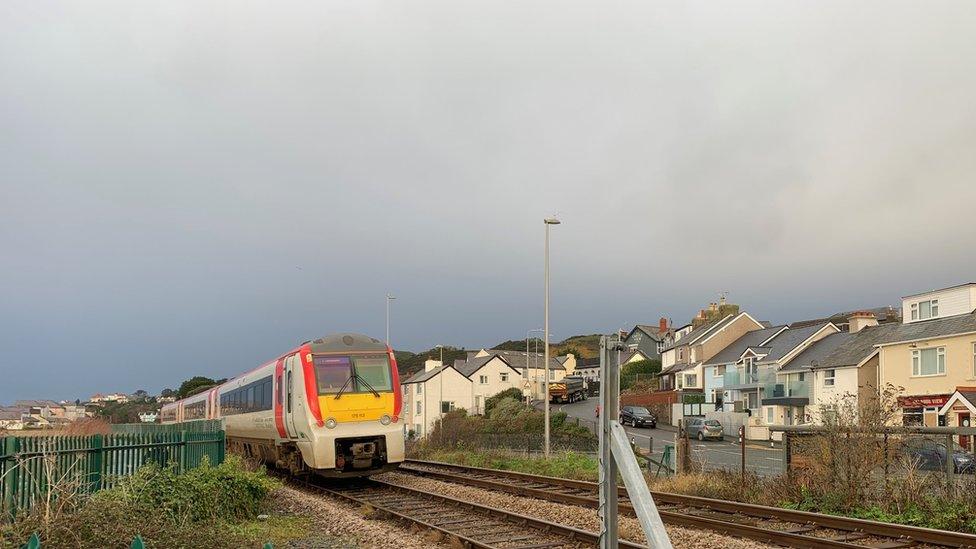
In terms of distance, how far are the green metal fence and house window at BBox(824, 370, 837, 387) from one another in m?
39.8

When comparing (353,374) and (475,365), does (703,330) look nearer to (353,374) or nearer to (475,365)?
(475,365)

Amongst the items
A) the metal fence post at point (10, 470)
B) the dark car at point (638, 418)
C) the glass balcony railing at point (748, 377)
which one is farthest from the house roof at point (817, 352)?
the metal fence post at point (10, 470)

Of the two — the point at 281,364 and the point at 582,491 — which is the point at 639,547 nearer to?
the point at 582,491

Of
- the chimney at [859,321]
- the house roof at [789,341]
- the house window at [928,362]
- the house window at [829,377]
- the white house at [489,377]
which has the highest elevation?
the chimney at [859,321]

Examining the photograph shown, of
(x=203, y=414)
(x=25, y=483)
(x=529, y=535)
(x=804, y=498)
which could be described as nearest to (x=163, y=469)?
(x=25, y=483)

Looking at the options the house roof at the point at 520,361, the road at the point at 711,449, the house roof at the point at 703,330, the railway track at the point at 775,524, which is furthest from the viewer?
the house roof at the point at 520,361

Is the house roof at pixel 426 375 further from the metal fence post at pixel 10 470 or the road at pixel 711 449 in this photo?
the metal fence post at pixel 10 470

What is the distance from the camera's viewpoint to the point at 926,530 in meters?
10.2

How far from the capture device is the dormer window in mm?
42281

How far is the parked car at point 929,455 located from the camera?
12344 millimetres

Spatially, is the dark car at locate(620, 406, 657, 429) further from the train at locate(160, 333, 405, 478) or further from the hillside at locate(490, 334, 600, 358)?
the hillside at locate(490, 334, 600, 358)

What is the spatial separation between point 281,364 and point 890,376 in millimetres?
34417

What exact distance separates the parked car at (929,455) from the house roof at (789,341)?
42428 mm

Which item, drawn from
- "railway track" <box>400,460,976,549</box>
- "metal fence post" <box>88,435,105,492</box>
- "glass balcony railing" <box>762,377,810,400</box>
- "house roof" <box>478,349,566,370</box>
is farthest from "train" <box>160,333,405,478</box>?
"house roof" <box>478,349,566,370</box>
